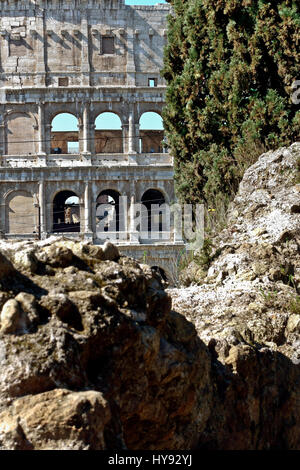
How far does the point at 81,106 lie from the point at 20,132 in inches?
111

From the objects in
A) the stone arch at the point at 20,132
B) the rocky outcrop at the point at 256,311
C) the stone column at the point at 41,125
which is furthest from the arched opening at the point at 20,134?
the rocky outcrop at the point at 256,311

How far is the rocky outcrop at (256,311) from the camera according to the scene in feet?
12.4

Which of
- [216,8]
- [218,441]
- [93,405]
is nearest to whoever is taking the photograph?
[93,405]

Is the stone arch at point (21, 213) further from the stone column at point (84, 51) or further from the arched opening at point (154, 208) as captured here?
the stone column at point (84, 51)

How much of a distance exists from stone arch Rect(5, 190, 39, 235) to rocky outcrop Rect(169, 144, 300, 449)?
20.8 meters

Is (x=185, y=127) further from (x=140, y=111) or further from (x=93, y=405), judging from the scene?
(x=140, y=111)

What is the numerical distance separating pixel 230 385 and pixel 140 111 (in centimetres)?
2586

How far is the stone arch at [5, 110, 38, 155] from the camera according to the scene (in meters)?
28.6

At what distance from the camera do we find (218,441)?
352 centimetres

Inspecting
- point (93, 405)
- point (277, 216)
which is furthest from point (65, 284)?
point (277, 216)

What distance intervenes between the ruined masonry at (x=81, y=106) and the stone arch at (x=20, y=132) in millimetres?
42
